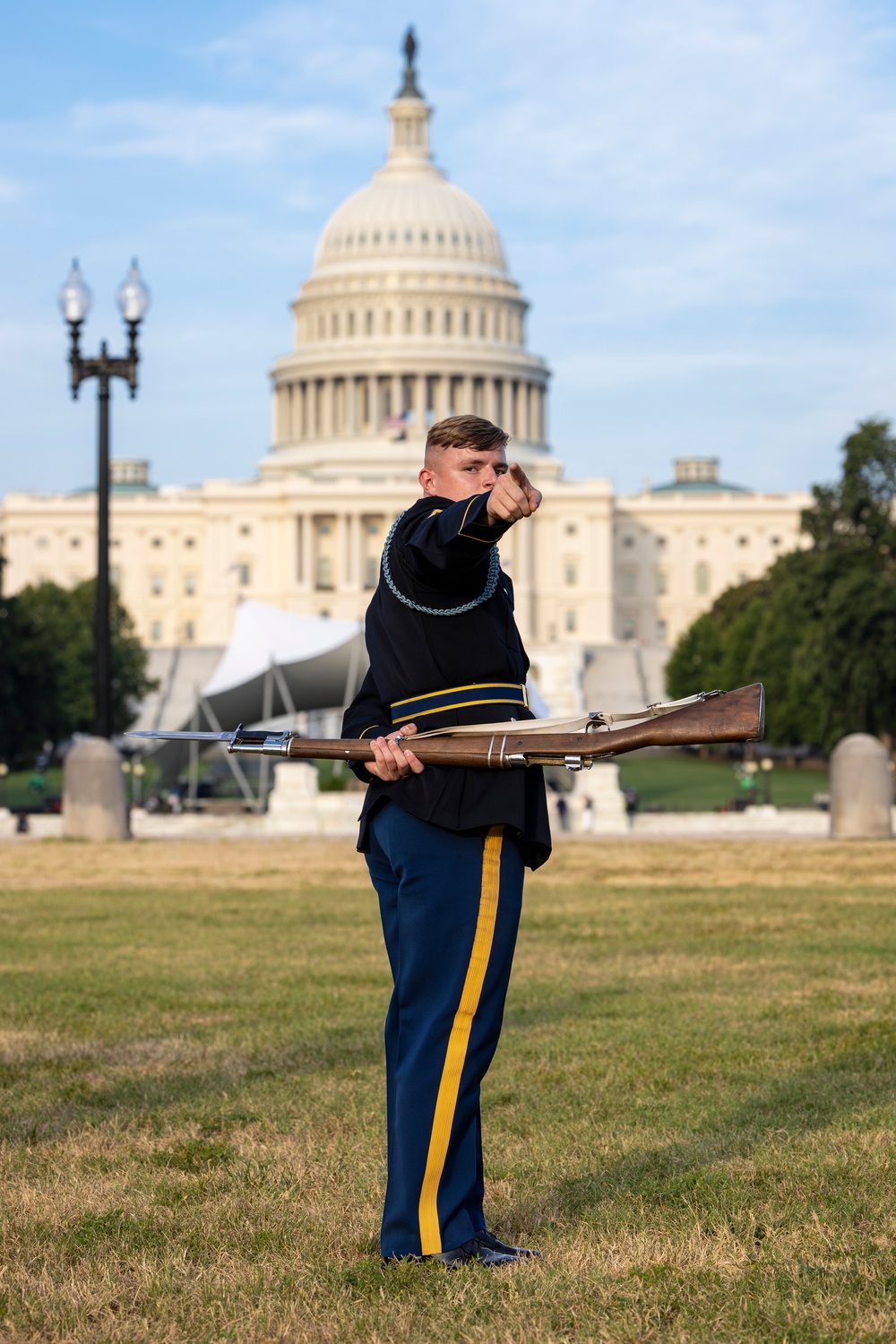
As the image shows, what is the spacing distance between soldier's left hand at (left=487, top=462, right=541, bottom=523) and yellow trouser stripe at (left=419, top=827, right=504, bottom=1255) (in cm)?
95

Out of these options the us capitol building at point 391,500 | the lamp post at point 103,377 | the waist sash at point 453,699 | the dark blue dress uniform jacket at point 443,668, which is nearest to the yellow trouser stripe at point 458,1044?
the dark blue dress uniform jacket at point 443,668

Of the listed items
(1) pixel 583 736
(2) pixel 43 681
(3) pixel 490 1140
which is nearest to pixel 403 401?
(2) pixel 43 681

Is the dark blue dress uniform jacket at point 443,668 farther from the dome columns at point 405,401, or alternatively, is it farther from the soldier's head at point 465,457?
the dome columns at point 405,401

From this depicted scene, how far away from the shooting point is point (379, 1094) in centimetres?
734

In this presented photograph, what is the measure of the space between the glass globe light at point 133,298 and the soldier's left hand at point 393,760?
20476 millimetres

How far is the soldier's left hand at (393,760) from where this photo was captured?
5086 millimetres

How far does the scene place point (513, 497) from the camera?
4555 mm

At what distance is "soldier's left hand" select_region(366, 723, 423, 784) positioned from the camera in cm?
509

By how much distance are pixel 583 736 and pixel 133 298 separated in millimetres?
20664

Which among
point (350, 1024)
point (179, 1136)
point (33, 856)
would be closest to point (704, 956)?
point (350, 1024)

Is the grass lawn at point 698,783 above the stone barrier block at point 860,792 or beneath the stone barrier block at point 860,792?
beneath

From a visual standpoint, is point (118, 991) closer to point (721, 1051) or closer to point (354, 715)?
point (721, 1051)

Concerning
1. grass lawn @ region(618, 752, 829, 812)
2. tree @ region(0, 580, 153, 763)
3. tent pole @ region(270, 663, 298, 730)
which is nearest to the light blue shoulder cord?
tent pole @ region(270, 663, 298, 730)

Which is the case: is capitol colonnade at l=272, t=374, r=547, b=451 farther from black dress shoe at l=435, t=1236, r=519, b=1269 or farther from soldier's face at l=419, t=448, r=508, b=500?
black dress shoe at l=435, t=1236, r=519, b=1269
